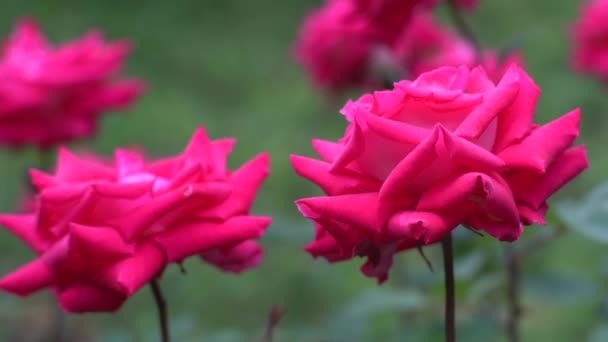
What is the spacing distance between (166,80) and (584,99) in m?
1.24

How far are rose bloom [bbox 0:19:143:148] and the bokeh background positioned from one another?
12cm

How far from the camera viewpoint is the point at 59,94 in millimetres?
1067

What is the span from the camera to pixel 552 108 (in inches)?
85.8

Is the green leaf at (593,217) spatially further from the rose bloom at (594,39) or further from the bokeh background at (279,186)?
the rose bloom at (594,39)

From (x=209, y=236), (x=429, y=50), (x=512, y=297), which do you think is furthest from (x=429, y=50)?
(x=209, y=236)

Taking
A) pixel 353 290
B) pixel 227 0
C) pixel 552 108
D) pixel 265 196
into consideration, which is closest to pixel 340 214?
pixel 353 290

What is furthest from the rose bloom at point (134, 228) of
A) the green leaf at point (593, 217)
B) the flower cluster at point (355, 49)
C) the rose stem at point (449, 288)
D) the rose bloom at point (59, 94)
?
the rose bloom at point (59, 94)

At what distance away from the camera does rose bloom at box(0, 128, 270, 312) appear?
1.63 feet

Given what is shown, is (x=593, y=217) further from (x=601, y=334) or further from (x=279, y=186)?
(x=279, y=186)

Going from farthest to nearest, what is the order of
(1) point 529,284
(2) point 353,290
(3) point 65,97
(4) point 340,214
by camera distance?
1. (2) point 353,290
2. (3) point 65,97
3. (1) point 529,284
4. (4) point 340,214

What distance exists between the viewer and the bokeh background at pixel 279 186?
0.82m

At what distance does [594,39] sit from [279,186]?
954 millimetres

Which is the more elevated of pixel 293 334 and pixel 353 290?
pixel 293 334

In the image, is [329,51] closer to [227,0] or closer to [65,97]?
[65,97]
